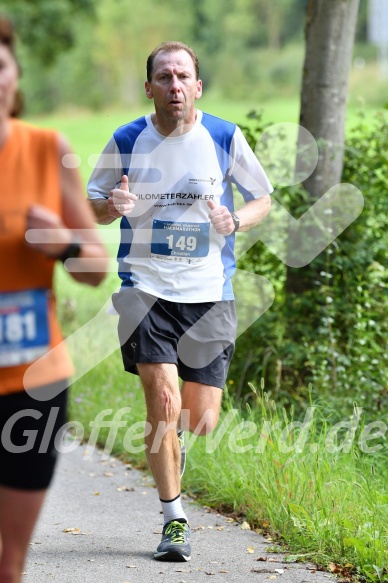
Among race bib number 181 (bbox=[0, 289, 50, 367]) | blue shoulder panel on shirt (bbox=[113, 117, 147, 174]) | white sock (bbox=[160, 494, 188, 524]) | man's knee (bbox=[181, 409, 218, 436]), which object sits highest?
blue shoulder panel on shirt (bbox=[113, 117, 147, 174])

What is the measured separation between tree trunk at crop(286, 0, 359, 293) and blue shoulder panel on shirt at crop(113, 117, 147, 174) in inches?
89.8

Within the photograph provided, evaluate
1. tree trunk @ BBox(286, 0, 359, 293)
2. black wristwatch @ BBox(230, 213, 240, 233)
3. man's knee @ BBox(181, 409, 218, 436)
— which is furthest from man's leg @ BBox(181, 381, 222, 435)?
tree trunk @ BBox(286, 0, 359, 293)

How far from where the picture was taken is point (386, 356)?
24.3 feet

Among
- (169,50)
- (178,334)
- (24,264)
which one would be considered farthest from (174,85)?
(24,264)

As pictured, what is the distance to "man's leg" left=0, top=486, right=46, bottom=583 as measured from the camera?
3260 millimetres

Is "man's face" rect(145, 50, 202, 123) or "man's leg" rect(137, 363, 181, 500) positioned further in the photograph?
"man's face" rect(145, 50, 202, 123)

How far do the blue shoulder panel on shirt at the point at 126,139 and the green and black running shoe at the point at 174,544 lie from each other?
1588mm

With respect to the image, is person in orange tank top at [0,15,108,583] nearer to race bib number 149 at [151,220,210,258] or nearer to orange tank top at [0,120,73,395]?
orange tank top at [0,120,73,395]

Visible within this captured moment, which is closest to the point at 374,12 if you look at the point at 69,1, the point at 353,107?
the point at 69,1

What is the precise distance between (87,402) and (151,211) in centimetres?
308

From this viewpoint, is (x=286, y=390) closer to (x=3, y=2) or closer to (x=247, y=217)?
(x=247, y=217)

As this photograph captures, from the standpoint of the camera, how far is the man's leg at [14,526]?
3.26 meters

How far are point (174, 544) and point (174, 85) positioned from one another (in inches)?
78.7

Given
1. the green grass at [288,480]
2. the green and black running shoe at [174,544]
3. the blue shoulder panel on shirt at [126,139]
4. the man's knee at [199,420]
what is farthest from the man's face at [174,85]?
the green and black running shoe at [174,544]
